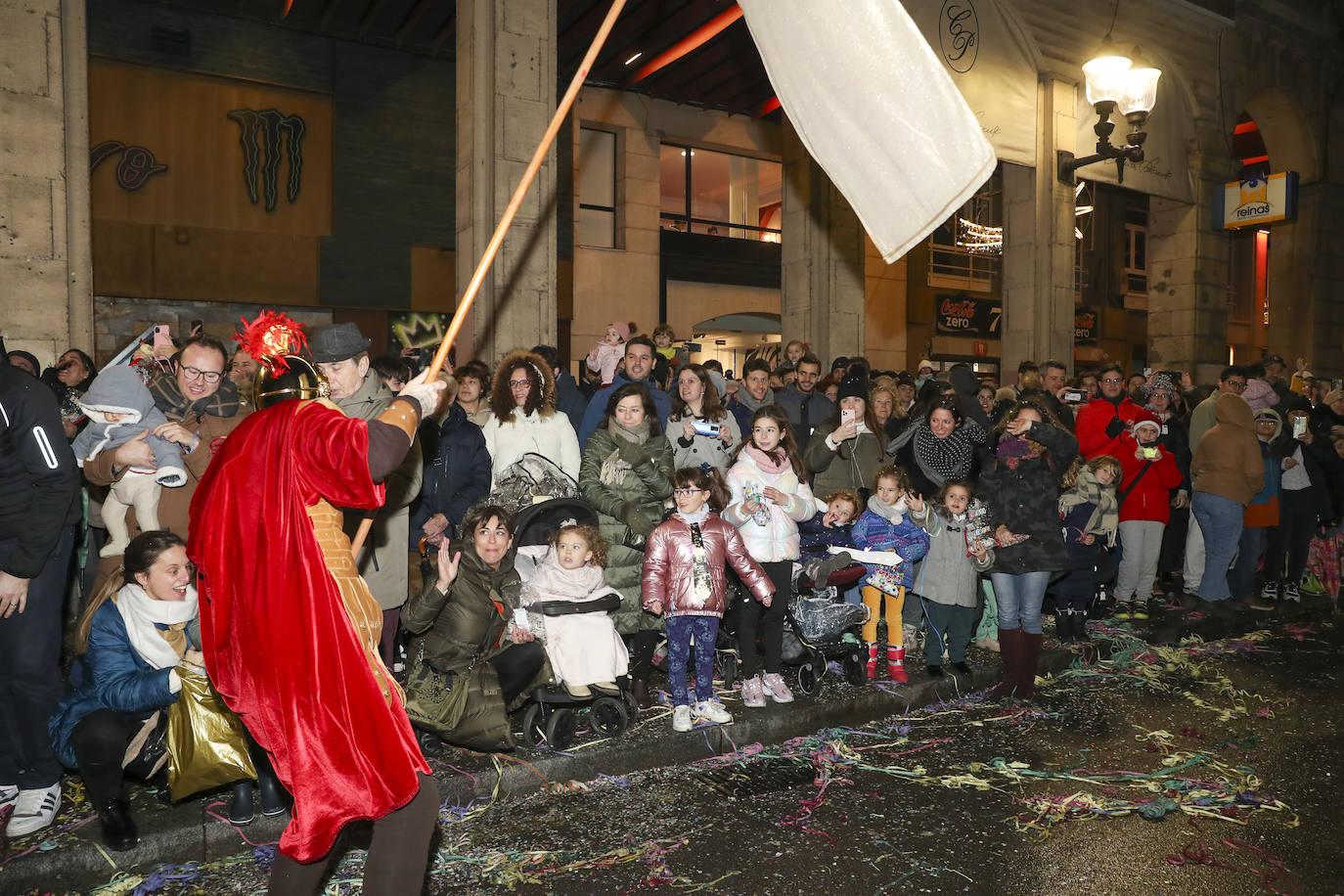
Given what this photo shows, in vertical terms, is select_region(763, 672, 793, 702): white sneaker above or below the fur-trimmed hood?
below

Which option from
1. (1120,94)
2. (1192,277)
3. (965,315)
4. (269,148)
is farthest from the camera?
(965,315)

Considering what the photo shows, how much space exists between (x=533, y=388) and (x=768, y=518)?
6.51 ft

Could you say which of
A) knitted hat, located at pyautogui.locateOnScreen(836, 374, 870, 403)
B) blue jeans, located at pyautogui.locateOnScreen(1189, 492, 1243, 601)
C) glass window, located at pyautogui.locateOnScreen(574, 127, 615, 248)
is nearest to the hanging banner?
knitted hat, located at pyautogui.locateOnScreen(836, 374, 870, 403)

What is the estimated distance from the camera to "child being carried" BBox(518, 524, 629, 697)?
18.0 feet

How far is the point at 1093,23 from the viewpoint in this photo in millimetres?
15078

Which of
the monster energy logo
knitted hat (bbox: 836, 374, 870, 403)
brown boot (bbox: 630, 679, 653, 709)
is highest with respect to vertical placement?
the monster energy logo

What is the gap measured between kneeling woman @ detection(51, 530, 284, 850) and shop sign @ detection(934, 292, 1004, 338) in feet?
75.7

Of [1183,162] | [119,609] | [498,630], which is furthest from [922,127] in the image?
[1183,162]

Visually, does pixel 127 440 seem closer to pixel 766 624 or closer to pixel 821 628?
pixel 766 624

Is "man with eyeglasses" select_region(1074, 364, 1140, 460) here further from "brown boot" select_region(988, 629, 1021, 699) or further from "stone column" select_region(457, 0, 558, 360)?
"stone column" select_region(457, 0, 558, 360)

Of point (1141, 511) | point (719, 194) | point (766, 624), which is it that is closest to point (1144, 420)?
point (1141, 511)

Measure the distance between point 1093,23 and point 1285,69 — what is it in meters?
6.25

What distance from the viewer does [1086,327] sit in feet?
92.8

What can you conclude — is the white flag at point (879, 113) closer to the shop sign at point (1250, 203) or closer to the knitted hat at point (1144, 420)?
the knitted hat at point (1144, 420)
